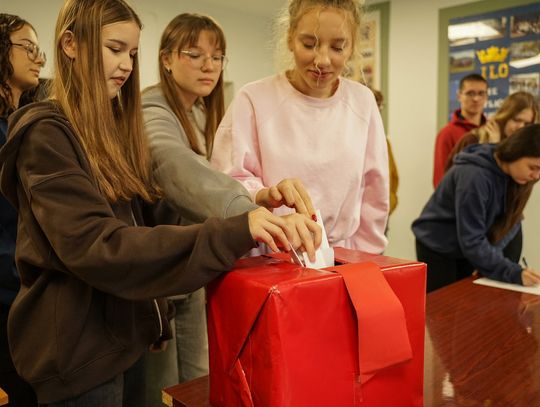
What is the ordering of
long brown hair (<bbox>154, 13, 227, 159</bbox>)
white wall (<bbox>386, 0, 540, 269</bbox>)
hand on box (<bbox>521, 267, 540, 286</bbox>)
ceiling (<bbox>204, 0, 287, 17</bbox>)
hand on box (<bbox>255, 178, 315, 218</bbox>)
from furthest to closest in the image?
1. ceiling (<bbox>204, 0, 287, 17</bbox>)
2. white wall (<bbox>386, 0, 540, 269</bbox>)
3. hand on box (<bbox>521, 267, 540, 286</bbox>)
4. long brown hair (<bbox>154, 13, 227, 159</bbox>)
5. hand on box (<bbox>255, 178, 315, 218</bbox>)

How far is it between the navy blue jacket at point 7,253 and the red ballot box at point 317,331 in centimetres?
90

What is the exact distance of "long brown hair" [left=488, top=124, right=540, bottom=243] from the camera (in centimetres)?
191

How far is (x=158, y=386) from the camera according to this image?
177cm

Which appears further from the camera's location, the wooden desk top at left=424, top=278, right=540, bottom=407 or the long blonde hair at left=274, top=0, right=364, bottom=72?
the long blonde hair at left=274, top=0, right=364, bottom=72

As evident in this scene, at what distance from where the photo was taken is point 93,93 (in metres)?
0.93

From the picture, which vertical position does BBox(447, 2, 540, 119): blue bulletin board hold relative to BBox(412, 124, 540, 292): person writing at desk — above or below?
above

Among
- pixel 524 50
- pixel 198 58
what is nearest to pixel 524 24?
pixel 524 50

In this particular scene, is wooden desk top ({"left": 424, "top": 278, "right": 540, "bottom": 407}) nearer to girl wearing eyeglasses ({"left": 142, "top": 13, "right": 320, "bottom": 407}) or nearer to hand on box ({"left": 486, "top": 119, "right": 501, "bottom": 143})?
girl wearing eyeglasses ({"left": 142, "top": 13, "right": 320, "bottom": 407})

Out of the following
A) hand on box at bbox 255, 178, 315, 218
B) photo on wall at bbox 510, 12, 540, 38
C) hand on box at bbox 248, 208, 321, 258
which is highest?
photo on wall at bbox 510, 12, 540, 38

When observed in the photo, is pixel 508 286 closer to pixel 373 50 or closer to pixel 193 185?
pixel 193 185

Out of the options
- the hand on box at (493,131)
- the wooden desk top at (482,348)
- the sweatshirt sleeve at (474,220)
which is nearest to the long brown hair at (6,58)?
the wooden desk top at (482,348)

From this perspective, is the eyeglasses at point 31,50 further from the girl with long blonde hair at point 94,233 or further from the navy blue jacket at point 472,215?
the navy blue jacket at point 472,215

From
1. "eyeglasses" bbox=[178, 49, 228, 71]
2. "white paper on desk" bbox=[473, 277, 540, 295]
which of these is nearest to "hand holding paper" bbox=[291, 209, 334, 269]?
"eyeglasses" bbox=[178, 49, 228, 71]

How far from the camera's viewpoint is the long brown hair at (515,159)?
191 centimetres
